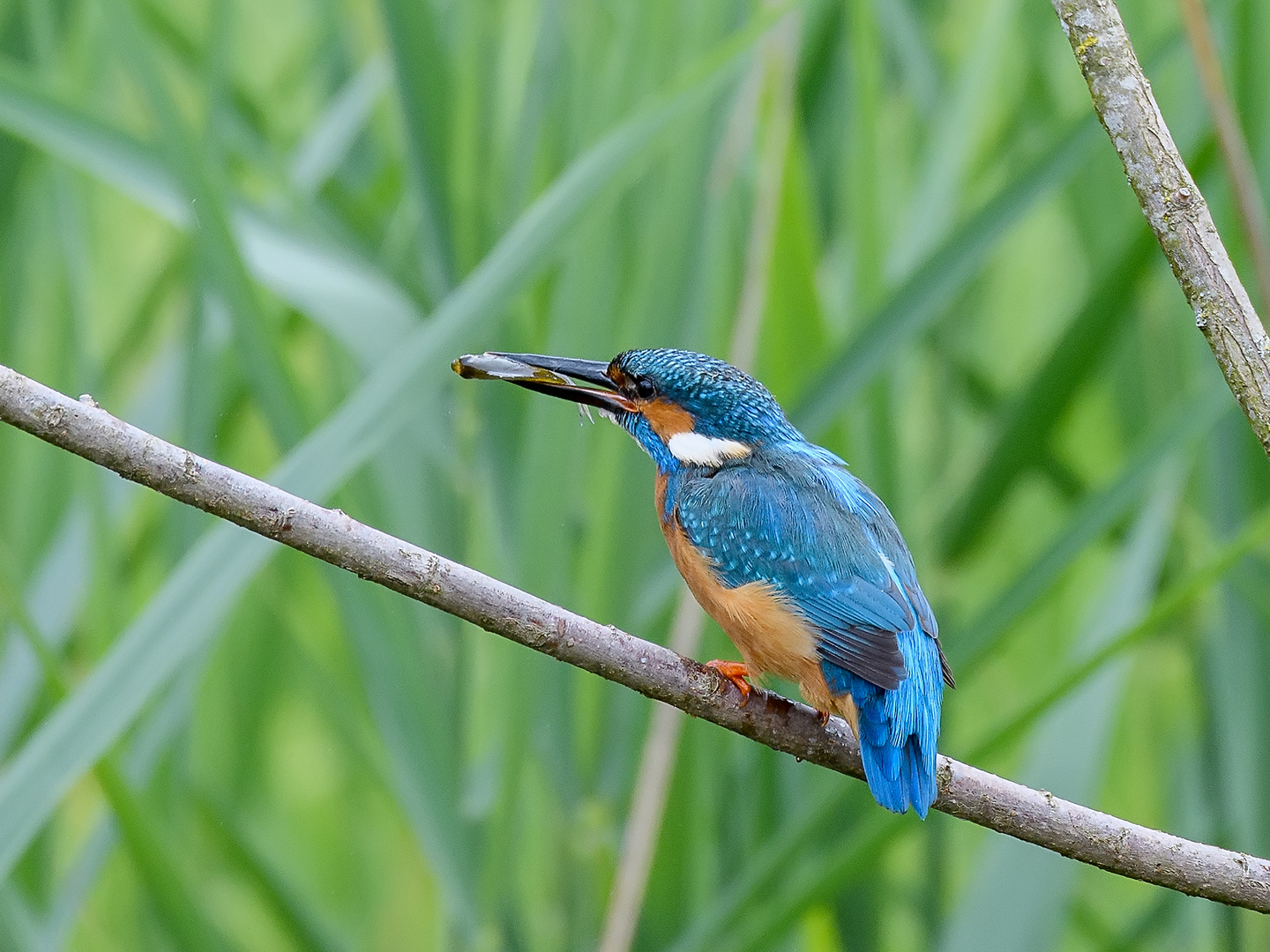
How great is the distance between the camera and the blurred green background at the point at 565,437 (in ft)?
5.84

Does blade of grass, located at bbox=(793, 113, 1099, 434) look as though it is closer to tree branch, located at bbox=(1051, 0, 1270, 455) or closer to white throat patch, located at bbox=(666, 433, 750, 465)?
white throat patch, located at bbox=(666, 433, 750, 465)

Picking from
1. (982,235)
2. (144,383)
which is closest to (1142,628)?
(982,235)

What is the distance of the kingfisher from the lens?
1.53 metres

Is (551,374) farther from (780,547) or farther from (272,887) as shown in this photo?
(272,887)

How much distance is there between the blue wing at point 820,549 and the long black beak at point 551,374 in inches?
6.6

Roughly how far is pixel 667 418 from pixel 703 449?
67mm

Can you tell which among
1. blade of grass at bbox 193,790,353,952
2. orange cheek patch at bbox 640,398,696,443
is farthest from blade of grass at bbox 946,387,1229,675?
blade of grass at bbox 193,790,353,952

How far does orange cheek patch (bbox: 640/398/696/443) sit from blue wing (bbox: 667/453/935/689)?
0.43 feet

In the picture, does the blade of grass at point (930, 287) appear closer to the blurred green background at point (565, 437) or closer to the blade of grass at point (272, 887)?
the blurred green background at point (565, 437)

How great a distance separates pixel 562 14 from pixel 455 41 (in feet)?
0.60

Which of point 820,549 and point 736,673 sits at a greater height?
point 820,549

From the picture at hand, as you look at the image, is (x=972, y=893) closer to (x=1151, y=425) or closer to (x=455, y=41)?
(x=1151, y=425)

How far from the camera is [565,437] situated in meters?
1.80

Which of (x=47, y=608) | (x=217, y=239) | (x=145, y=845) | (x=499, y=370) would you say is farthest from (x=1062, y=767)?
(x=47, y=608)
